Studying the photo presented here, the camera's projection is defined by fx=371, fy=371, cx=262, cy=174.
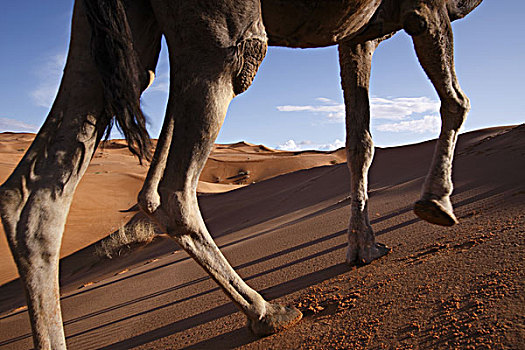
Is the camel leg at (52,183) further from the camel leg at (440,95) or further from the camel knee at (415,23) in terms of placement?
the camel leg at (440,95)

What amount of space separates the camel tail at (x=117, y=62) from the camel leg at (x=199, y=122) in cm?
17

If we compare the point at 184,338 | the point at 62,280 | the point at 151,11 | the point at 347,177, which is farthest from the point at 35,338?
the point at 347,177

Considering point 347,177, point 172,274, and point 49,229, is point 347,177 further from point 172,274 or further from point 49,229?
point 49,229

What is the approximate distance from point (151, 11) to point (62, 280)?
7.35 metres

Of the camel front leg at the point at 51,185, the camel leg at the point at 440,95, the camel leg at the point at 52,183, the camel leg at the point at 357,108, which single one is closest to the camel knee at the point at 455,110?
the camel leg at the point at 440,95

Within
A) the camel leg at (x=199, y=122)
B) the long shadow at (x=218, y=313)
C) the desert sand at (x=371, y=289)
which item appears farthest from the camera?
the long shadow at (x=218, y=313)

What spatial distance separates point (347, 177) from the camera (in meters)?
9.86

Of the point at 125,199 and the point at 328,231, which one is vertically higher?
the point at 125,199

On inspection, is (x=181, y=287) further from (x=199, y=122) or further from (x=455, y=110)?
(x=455, y=110)

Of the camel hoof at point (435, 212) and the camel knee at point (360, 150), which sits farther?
the camel knee at point (360, 150)

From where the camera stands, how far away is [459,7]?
291cm

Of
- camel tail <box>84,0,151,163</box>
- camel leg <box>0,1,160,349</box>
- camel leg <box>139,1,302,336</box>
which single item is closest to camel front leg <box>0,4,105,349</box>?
camel leg <box>0,1,160,349</box>

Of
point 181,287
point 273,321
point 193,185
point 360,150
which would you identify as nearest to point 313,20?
point 193,185

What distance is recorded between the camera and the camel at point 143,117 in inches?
67.0
